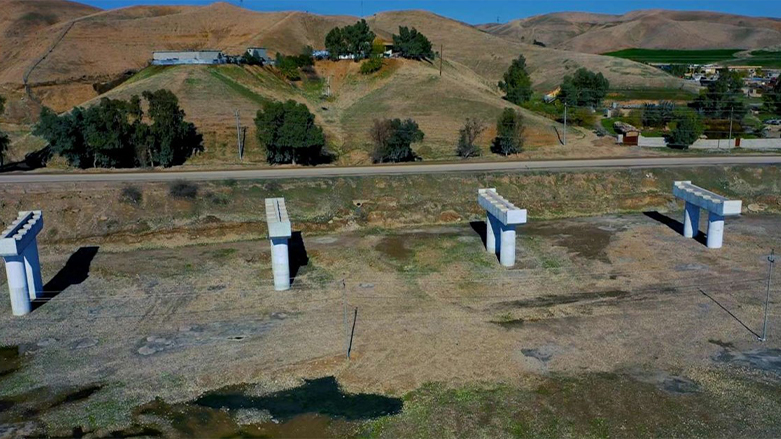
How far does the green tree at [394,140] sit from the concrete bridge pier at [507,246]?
24.4 metres

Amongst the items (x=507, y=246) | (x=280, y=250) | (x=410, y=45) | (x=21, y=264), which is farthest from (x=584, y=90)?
(x=21, y=264)

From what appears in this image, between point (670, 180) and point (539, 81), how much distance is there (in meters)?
75.7

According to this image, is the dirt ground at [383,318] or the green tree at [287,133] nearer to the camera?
the dirt ground at [383,318]

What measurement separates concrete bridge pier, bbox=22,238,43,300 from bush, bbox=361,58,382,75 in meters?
58.9

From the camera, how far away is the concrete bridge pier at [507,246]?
35938 millimetres

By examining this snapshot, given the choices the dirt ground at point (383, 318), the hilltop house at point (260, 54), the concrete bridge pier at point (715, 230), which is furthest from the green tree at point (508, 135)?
the hilltop house at point (260, 54)

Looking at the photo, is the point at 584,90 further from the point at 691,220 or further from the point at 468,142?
the point at 691,220

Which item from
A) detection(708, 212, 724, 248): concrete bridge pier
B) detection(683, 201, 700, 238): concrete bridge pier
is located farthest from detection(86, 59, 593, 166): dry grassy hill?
detection(708, 212, 724, 248): concrete bridge pier

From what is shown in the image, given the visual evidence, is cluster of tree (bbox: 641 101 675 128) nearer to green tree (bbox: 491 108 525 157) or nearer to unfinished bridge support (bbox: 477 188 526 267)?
green tree (bbox: 491 108 525 157)

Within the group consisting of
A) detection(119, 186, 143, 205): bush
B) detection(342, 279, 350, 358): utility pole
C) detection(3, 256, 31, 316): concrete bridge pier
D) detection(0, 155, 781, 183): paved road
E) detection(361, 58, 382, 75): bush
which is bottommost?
detection(342, 279, 350, 358): utility pole

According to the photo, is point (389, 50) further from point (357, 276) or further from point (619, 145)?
point (357, 276)

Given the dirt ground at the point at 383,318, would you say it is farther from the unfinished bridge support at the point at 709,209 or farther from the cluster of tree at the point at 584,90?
the cluster of tree at the point at 584,90

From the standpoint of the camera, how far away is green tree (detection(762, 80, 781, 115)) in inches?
3337

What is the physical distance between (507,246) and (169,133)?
109 feet
